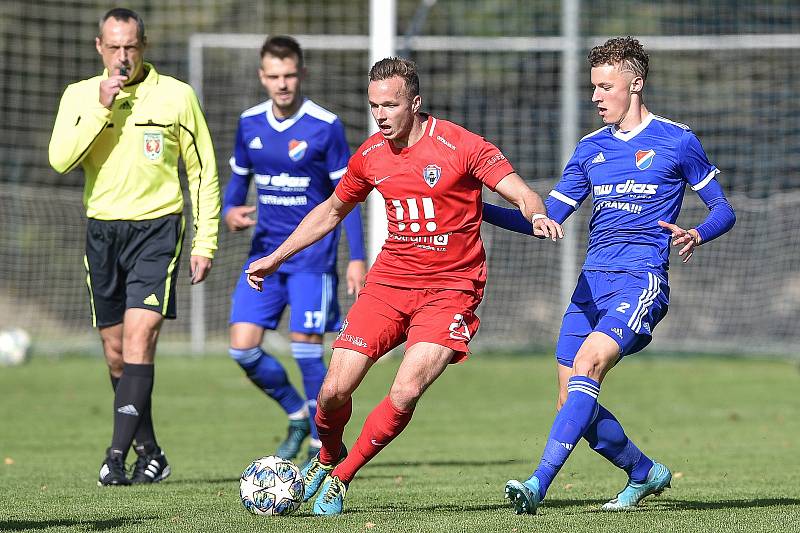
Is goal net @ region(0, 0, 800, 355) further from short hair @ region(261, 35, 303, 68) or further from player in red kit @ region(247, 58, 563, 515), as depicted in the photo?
player in red kit @ region(247, 58, 563, 515)

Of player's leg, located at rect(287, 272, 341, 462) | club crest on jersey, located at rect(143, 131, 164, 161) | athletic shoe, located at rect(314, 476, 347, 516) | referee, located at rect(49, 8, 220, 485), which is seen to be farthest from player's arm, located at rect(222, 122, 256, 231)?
athletic shoe, located at rect(314, 476, 347, 516)

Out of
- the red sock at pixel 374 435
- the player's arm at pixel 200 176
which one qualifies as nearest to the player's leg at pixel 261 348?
the player's arm at pixel 200 176

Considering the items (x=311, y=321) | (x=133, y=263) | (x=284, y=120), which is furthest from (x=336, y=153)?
(x=133, y=263)

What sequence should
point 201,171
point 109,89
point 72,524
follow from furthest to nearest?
1. point 201,171
2. point 109,89
3. point 72,524

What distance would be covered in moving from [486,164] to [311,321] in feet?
9.51

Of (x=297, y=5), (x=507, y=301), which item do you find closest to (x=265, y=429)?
(x=507, y=301)

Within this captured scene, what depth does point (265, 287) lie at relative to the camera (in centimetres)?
920

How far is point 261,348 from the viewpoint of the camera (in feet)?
30.0

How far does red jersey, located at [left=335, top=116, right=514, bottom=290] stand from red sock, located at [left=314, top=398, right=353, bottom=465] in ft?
2.26

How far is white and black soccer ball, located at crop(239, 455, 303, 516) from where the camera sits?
21.2ft

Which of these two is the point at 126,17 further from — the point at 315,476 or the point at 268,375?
the point at 315,476

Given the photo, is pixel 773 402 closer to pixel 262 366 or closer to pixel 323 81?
pixel 262 366

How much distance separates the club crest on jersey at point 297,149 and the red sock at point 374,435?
9.39ft

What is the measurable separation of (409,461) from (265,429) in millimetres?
2639
